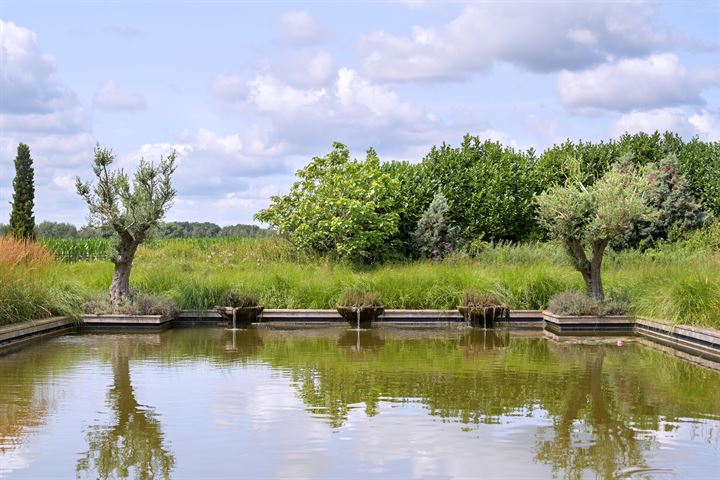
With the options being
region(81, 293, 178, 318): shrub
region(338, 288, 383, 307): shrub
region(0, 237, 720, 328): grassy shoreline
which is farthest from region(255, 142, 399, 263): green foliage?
region(81, 293, 178, 318): shrub

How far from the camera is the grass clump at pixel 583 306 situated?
1495 cm

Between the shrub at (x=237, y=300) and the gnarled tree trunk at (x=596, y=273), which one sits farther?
the shrub at (x=237, y=300)

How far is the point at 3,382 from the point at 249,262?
14050 millimetres

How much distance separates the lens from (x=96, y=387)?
8.78 metres

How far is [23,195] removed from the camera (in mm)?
35875

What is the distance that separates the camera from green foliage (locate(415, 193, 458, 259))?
2344 cm

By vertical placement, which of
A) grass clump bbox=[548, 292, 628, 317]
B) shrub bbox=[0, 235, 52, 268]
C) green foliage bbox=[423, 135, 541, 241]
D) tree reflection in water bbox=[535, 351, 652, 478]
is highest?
green foliage bbox=[423, 135, 541, 241]

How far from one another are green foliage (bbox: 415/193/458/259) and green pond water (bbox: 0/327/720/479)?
1133 cm

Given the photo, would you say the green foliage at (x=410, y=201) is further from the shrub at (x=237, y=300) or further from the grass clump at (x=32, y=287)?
the grass clump at (x=32, y=287)

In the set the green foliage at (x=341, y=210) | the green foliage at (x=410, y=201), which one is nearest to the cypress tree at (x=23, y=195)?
the green foliage at (x=341, y=210)

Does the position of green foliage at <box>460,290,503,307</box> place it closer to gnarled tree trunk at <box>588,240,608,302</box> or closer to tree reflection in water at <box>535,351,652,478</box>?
gnarled tree trunk at <box>588,240,608,302</box>

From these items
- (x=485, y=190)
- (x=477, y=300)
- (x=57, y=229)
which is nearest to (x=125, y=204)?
(x=477, y=300)

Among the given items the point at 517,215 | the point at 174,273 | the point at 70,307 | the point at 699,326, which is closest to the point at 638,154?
the point at 517,215

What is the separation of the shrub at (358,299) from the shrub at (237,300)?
182 cm
